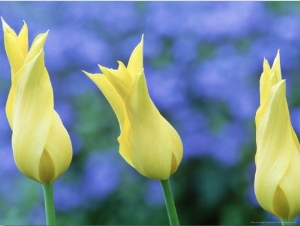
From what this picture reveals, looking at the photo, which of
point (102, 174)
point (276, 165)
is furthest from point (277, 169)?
point (102, 174)

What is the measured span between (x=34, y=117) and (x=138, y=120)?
0.05 meters

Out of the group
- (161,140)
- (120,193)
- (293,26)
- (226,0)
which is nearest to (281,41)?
(293,26)

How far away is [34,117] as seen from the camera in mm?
388

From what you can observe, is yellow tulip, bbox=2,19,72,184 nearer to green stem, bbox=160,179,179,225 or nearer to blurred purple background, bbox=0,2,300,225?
green stem, bbox=160,179,179,225

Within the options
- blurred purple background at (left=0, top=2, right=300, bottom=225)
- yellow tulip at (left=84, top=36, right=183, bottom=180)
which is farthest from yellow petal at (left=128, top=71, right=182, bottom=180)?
blurred purple background at (left=0, top=2, right=300, bottom=225)

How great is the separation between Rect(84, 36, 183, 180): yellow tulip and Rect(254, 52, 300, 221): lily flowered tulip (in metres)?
0.05

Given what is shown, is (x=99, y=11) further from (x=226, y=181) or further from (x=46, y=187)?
(x=46, y=187)

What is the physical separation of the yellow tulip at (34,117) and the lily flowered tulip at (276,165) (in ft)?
0.33

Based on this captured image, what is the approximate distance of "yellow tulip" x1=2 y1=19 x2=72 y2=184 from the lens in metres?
0.38

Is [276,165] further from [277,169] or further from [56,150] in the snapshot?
[56,150]

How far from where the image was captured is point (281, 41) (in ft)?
4.59

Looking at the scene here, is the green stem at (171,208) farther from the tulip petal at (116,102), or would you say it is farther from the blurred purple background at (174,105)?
the blurred purple background at (174,105)

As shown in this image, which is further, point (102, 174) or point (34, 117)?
point (102, 174)

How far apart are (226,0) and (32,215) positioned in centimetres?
55
